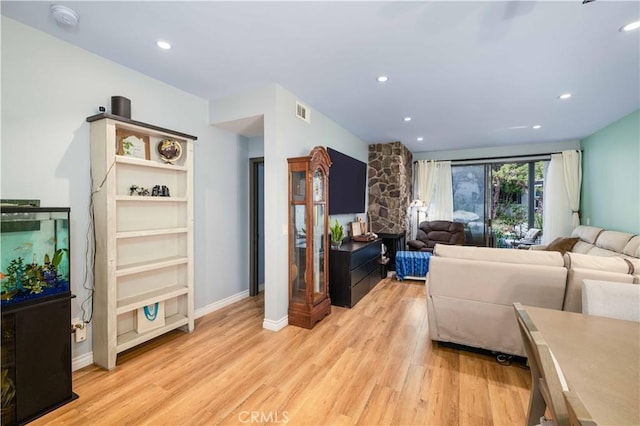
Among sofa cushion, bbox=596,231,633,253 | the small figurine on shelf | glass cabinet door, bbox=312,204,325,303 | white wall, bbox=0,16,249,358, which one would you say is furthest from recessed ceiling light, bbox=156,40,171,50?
sofa cushion, bbox=596,231,633,253

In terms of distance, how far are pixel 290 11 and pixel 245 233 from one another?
2972 millimetres

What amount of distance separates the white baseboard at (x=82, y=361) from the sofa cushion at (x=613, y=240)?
622 centimetres

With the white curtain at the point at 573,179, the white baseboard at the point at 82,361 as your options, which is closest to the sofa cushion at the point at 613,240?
the white curtain at the point at 573,179

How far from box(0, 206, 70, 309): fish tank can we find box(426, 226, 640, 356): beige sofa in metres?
3.08

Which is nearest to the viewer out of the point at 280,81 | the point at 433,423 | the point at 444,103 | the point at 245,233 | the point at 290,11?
the point at 433,423

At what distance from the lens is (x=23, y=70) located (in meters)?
2.08

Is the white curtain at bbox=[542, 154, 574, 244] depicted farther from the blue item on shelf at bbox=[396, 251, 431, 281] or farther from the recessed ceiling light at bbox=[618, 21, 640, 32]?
the recessed ceiling light at bbox=[618, 21, 640, 32]

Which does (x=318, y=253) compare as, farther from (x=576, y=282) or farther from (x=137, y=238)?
(x=576, y=282)

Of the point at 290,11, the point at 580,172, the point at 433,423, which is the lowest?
the point at 433,423

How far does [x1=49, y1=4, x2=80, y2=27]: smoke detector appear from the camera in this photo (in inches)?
75.0

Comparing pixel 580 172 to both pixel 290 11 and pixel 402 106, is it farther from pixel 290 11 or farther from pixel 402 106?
pixel 290 11

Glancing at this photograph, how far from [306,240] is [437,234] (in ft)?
13.2

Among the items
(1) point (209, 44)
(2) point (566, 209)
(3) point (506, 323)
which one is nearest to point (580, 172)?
(2) point (566, 209)

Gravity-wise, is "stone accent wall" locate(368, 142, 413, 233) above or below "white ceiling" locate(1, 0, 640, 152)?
below
